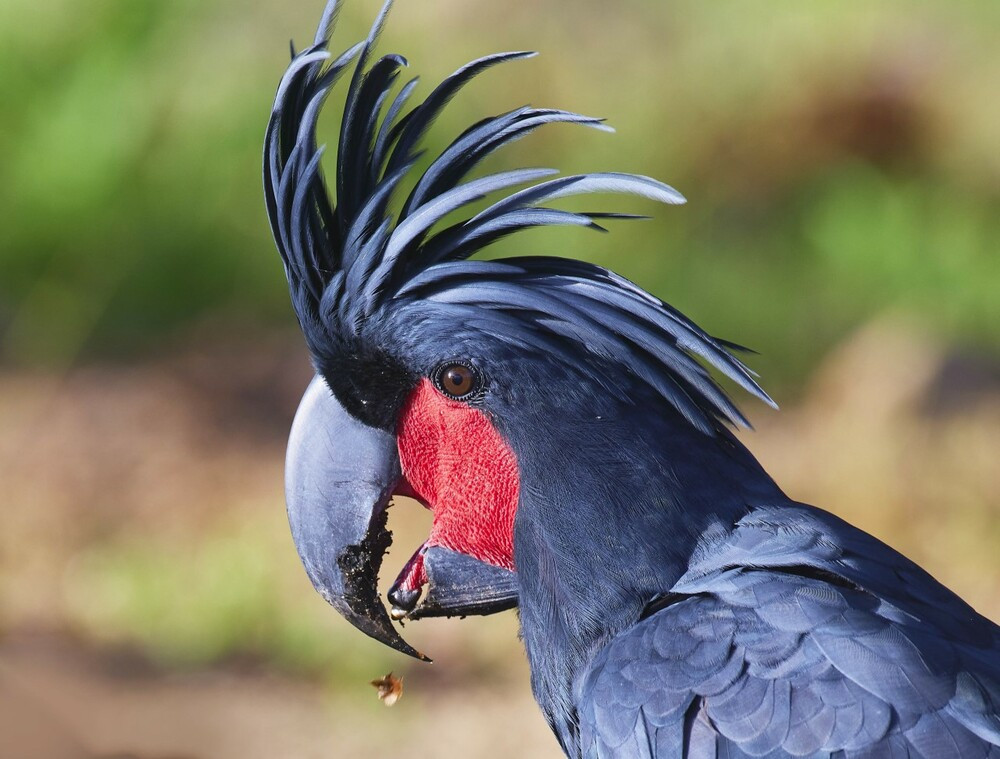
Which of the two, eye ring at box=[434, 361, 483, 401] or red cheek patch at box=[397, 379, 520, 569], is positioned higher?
eye ring at box=[434, 361, 483, 401]

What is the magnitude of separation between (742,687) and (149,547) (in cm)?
433

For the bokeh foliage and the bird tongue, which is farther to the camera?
the bokeh foliage

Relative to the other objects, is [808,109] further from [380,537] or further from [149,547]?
[380,537]

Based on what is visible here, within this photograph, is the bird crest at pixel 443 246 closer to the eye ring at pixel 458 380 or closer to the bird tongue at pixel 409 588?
the eye ring at pixel 458 380

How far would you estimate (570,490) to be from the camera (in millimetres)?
2047

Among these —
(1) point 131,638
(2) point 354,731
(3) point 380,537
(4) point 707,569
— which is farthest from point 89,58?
(4) point 707,569

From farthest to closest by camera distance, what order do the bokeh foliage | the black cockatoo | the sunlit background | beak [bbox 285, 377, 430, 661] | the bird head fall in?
the bokeh foliage
the sunlit background
beak [bbox 285, 377, 430, 661]
the bird head
the black cockatoo

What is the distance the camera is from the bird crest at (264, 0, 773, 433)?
6.84 feet

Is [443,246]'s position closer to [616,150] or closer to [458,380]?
[458,380]

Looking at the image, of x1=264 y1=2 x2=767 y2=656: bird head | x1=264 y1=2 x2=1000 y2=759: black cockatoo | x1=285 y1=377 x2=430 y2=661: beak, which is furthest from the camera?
x1=285 y1=377 x2=430 y2=661: beak

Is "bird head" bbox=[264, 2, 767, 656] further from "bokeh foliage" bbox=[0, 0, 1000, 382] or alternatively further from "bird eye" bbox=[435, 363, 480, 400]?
"bokeh foliage" bbox=[0, 0, 1000, 382]

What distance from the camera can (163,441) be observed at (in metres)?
6.13

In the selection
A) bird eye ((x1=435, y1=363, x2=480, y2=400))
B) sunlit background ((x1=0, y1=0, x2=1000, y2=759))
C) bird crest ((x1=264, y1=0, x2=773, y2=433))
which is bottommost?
sunlit background ((x1=0, y1=0, x2=1000, y2=759))

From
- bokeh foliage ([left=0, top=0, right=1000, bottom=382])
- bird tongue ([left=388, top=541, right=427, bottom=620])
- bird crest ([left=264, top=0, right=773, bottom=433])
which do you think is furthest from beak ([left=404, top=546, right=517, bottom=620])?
bokeh foliage ([left=0, top=0, right=1000, bottom=382])
